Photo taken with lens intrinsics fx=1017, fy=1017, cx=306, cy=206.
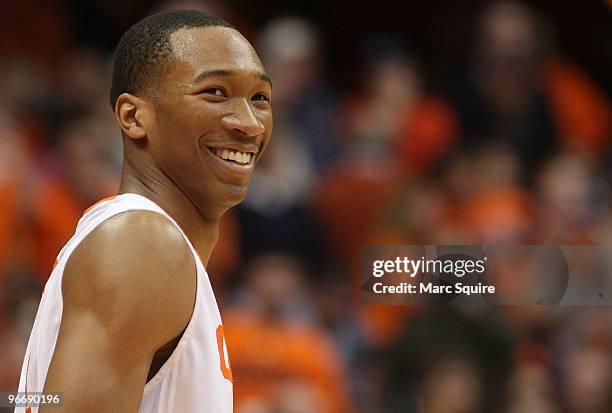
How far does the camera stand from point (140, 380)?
1662mm

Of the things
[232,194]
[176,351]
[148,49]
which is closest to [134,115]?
[148,49]

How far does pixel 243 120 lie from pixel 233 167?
0.10m

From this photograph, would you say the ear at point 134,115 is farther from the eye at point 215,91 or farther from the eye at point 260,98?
the eye at point 260,98

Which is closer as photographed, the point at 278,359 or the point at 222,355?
the point at 222,355

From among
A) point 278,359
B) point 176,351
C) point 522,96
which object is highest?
point 522,96

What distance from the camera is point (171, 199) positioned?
202 cm

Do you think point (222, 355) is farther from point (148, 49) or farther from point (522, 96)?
point (522, 96)

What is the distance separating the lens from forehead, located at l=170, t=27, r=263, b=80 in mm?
1993

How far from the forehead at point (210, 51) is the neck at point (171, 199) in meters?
0.23

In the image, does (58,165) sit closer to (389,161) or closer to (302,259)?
→ (302,259)

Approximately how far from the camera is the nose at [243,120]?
2012 mm

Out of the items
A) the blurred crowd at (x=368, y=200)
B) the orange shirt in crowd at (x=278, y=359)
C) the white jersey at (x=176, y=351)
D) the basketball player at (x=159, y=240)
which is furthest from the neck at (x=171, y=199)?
the orange shirt in crowd at (x=278, y=359)

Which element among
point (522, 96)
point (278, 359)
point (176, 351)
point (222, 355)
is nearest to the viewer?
point (176, 351)

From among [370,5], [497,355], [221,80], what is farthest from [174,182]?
[370,5]
